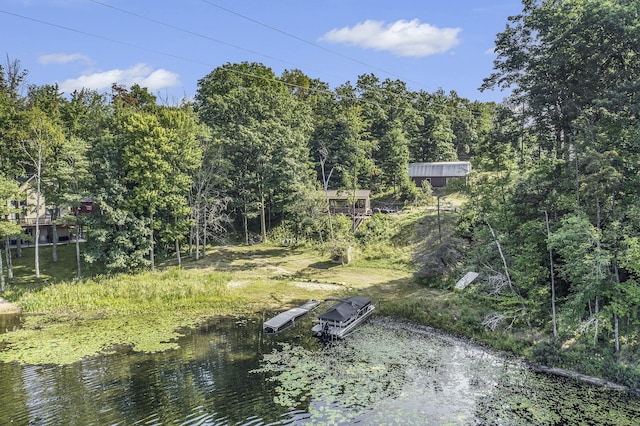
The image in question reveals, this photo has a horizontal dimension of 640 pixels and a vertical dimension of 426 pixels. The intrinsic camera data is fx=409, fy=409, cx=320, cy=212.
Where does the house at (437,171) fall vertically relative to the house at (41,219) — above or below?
above

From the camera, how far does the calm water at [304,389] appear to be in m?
15.6

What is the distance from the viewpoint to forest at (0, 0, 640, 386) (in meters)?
20.5

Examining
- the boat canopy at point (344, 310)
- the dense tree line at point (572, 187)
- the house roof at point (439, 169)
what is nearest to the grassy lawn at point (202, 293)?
the boat canopy at point (344, 310)

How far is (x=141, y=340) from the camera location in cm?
2359

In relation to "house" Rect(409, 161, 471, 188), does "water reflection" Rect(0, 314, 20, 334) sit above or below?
below

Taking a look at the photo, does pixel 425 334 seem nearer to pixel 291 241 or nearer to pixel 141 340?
pixel 141 340

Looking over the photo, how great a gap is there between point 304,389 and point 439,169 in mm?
50771

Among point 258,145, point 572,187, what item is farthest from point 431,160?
point 572,187

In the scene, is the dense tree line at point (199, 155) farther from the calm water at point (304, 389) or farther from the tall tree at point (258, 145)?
the calm water at point (304, 389)

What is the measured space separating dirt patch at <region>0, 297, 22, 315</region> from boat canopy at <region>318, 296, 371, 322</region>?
22.1 metres

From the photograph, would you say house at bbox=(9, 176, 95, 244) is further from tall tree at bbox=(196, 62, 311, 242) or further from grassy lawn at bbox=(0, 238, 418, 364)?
tall tree at bbox=(196, 62, 311, 242)

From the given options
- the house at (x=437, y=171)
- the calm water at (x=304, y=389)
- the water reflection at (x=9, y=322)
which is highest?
the house at (x=437, y=171)

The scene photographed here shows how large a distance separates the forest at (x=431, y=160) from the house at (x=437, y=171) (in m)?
5.34

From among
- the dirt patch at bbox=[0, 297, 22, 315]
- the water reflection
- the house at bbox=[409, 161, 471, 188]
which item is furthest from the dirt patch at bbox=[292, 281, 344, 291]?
the house at bbox=[409, 161, 471, 188]
